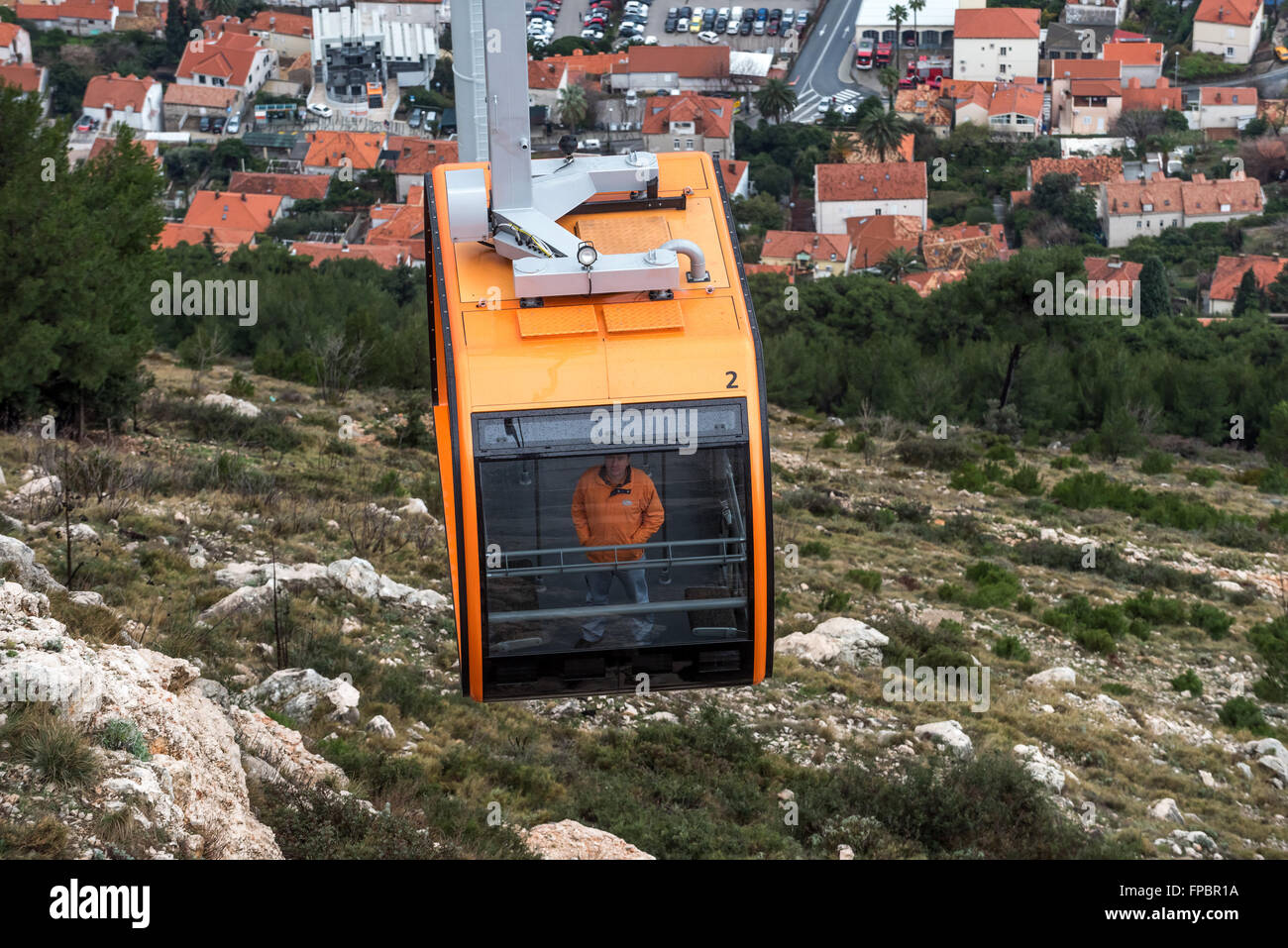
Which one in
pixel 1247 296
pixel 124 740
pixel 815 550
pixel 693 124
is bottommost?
pixel 1247 296

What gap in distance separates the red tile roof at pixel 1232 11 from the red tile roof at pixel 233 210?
72.4 meters

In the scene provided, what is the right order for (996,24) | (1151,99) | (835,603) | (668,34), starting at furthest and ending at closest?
(668,34)
(996,24)
(1151,99)
(835,603)

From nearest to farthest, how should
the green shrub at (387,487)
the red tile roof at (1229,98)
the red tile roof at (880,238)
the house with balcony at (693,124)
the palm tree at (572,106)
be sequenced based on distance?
the green shrub at (387,487), the red tile roof at (880,238), the house with balcony at (693,124), the palm tree at (572,106), the red tile roof at (1229,98)

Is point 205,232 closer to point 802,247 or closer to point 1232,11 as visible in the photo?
point 802,247

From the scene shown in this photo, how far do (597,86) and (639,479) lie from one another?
9587 centimetres

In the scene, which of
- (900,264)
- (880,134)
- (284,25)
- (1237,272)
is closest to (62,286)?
(900,264)

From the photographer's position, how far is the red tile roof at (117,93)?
93.8 metres

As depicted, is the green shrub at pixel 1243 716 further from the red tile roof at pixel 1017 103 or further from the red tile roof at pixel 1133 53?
the red tile roof at pixel 1133 53

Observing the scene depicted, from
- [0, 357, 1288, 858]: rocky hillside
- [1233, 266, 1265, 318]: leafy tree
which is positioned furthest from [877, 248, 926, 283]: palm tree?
[0, 357, 1288, 858]: rocky hillside

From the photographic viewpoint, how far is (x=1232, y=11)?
353 feet

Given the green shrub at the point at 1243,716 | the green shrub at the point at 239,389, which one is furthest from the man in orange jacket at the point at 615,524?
the green shrub at the point at 239,389

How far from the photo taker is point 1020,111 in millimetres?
93375

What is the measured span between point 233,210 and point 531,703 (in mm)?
68320
